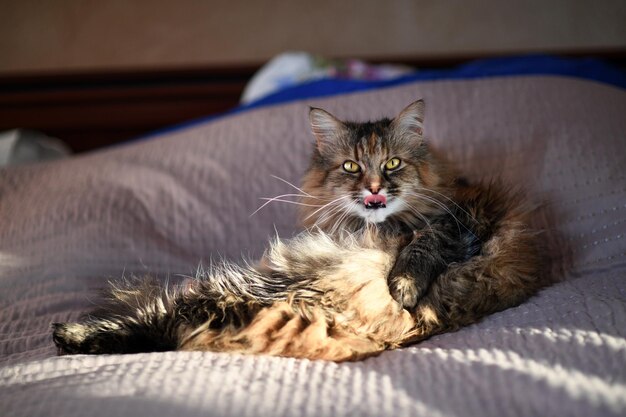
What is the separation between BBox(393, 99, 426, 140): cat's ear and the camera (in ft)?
3.58

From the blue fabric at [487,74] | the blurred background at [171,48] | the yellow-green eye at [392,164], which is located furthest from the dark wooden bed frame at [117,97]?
the yellow-green eye at [392,164]

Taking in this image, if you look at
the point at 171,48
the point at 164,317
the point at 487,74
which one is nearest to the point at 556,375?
the point at 164,317

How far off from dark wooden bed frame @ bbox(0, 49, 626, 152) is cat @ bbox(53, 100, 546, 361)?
1339 millimetres

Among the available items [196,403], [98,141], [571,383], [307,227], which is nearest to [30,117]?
[98,141]

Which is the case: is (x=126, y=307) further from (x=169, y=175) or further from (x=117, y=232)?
(x=169, y=175)

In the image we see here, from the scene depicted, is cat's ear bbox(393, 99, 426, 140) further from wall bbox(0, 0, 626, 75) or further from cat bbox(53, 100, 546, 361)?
wall bbox(0, 0, 626, 75)

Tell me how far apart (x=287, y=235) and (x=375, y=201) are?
0.42 metres

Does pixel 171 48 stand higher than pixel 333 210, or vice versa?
pixel 171 48

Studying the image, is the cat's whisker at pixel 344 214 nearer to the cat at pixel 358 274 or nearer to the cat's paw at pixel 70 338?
the cat at pixel 358 274

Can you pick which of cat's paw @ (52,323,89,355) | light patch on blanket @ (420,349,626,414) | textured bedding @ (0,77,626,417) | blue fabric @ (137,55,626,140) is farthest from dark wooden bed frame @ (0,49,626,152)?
light patch on blanket @ (420,349,626,414)

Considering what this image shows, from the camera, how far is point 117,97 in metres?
2.42

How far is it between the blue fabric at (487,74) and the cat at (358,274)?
67cm

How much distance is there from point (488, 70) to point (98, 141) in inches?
66.7

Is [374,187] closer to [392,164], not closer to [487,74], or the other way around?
[392,164]
